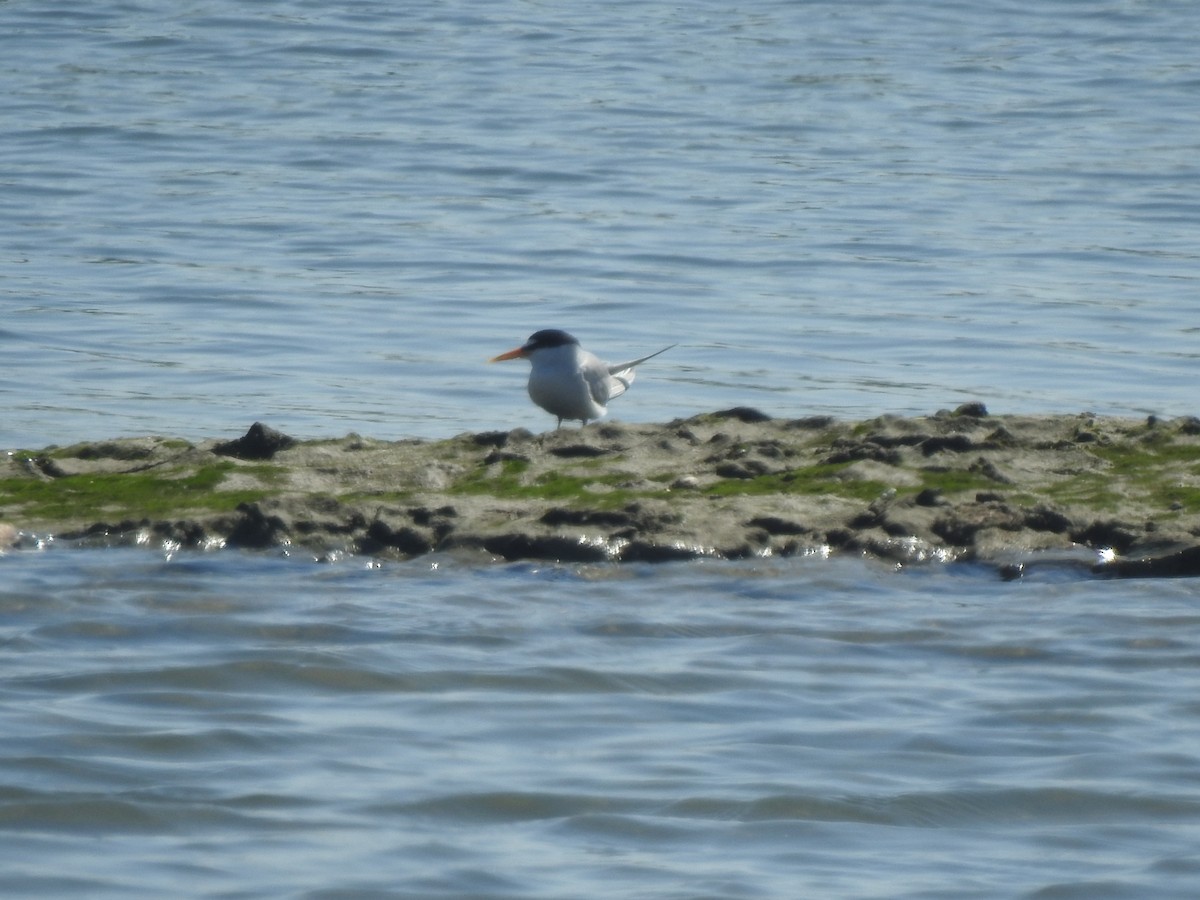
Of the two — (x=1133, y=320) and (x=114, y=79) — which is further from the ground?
(x=114, y=79)

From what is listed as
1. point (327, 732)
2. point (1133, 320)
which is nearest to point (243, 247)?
point (1133, 320)

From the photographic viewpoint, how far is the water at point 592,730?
16.9 ft

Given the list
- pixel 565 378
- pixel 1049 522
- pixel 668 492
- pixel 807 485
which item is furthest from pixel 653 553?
pixel 565 378

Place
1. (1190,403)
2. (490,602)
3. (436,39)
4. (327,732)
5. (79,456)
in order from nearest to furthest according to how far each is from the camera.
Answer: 1. (327,732)
2. (490,602)
3. (79,456)
4. (1190,403)
5. (436,39)

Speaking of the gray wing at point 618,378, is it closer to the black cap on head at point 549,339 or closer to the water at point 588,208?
the black cap on head at point 549,339

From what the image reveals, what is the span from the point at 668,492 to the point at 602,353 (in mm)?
5157

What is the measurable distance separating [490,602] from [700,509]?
115cm

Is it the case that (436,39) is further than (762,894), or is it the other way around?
(436,39)

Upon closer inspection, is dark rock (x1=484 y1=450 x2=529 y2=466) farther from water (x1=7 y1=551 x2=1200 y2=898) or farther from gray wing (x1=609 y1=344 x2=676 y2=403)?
gray wing (x1=609 y1=344 x2=676 y2=403)

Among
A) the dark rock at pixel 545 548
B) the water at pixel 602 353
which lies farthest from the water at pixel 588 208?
the dark rock at pixel 545 548

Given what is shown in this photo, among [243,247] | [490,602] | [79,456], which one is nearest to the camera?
[490,602]

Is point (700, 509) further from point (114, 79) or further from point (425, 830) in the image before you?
point (114, 79)

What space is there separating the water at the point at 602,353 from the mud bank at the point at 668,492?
0.61 feet

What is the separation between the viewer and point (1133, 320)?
47.3 feet
